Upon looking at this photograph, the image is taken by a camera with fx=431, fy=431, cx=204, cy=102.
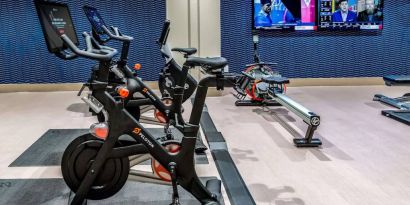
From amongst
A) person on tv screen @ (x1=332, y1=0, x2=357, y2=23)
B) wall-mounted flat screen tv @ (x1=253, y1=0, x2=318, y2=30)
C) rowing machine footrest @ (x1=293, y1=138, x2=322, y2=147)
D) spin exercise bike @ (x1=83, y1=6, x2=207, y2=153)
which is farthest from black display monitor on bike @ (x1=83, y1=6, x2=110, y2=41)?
person on tv screen @ (x1=332, y1=0, x2=357, y2=23)

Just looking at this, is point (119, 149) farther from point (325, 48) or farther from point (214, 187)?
point (325, 48)

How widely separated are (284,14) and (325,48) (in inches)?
45.8

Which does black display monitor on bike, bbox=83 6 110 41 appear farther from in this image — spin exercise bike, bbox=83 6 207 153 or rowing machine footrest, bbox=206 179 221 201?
rowing machine footrest, bbox=206 179 221 201

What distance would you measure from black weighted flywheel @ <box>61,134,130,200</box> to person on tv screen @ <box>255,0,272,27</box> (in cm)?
631

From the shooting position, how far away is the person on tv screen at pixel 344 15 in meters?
8.79

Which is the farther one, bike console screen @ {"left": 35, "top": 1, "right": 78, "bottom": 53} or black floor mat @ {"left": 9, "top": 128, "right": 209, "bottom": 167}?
black floor mat @ {"left": 9, "top": 128, "right": 209, "bottom": 167}

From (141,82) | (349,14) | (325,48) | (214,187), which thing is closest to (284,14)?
(325,48)

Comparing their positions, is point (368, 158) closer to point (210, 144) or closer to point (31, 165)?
point (210, 144)

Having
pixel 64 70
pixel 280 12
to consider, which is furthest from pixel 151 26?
pixel 280 12

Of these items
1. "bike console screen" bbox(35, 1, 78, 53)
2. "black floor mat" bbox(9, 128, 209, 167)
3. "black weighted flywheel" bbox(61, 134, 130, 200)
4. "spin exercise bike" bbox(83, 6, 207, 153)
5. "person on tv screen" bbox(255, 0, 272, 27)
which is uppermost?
"person on tv screen" bbox(255, 0, 272, 27)

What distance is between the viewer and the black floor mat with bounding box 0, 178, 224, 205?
132 inches

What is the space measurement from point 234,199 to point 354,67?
6701 millimetres

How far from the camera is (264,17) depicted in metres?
8.77

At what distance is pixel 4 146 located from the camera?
192 inches
